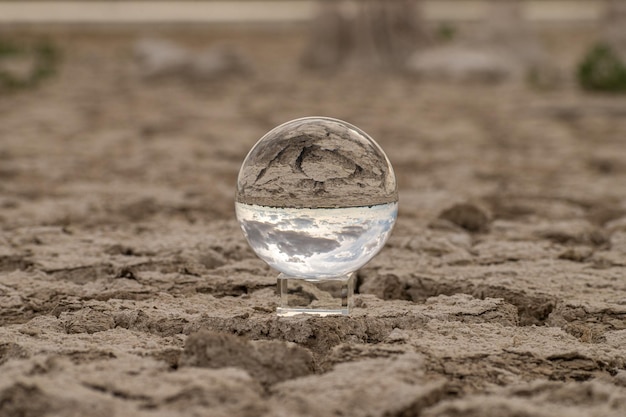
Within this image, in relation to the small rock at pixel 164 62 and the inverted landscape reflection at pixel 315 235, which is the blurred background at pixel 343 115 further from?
the inverted landscape reflection at pixel 315 235

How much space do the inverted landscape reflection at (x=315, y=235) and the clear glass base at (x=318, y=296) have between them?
0.09ft

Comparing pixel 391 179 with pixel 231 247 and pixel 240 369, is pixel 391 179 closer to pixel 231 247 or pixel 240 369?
pixel 240 369

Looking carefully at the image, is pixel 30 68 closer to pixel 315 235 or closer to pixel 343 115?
pixel 343 115

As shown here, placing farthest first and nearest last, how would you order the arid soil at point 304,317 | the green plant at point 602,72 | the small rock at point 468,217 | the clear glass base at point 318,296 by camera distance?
the green plant at point 602,72 < the small rock at point 468,217 < the clear glass base at point 318,296 < the arid soil at point 304,317

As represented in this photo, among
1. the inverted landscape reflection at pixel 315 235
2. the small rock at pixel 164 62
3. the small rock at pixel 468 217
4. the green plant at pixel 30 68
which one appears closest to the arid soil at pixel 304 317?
the small rock at pixel 468 217

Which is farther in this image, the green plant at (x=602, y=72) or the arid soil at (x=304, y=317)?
the green plant at (x=602, y=72)

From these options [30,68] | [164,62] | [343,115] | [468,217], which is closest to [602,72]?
[343,115]

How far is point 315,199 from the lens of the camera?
188 cm

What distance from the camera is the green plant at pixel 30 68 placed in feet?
26.1

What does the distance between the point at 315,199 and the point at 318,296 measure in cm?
26

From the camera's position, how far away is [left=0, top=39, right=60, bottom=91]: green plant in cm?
795

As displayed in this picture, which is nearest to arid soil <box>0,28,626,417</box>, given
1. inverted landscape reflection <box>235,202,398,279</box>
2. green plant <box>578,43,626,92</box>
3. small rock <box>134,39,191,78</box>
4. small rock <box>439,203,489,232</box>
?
small rock <box>439,203,489,232</box>

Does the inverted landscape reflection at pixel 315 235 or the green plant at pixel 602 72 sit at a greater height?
the green plant at pixel 602 72

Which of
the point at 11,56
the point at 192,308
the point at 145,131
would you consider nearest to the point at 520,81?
the point at 145,131
